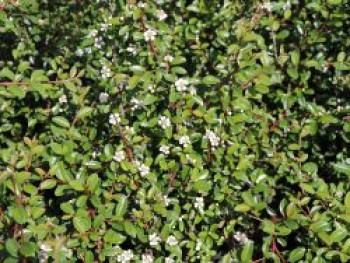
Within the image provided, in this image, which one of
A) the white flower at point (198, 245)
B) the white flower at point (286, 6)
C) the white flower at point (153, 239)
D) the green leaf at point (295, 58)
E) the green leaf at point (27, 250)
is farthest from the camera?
the white flower at point (286, 6)

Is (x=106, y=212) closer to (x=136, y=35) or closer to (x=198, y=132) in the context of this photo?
(x=198, y=132)

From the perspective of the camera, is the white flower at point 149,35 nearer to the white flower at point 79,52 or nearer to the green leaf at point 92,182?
the white flower at point 79,52

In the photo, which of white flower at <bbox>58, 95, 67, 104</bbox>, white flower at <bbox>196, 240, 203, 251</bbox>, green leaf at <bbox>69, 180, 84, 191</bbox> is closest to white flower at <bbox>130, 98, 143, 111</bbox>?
white flower at <bbox>58, 95, 67, 104</bbox>

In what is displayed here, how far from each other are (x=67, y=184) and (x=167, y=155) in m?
0.46

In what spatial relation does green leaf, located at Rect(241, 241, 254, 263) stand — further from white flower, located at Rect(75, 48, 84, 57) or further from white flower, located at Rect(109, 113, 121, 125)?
white flower, located at Rect(75, 48, 84, 57)

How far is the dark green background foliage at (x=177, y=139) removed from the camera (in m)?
2.00

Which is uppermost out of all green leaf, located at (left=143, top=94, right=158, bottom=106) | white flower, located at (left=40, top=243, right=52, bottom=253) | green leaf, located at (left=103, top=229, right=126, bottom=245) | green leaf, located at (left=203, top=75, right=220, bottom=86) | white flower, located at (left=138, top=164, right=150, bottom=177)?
green leaf, located at (left=203, top=75, right=220, bottom=86)

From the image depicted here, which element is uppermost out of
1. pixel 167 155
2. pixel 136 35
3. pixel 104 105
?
pixel 136 35

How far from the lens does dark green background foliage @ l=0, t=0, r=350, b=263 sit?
6.55ft

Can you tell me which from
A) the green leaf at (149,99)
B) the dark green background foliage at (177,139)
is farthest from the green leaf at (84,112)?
the green leaf at (149,99)

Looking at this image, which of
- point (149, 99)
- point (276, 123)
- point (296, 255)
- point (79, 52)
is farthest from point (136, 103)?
point (296, 255)

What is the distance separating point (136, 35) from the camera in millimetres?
2277

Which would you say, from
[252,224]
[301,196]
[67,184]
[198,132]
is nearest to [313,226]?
[301,196]

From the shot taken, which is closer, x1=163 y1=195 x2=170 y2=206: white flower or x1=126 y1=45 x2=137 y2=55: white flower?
x1=163 y1=195 x2=170 y2=206: white flower
